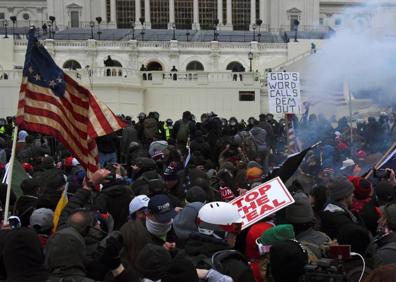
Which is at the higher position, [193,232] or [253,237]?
[193,232]


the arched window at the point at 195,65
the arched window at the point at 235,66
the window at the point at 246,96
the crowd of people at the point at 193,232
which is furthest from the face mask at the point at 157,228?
the arched window at the point at 195,65

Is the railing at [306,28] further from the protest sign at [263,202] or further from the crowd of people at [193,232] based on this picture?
the protest sign at [263,202]

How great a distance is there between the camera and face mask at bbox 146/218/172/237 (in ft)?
20.9

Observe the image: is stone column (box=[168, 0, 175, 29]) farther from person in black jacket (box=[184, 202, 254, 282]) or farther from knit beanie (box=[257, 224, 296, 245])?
knit beanie (box=[257, 224, 296, 245])

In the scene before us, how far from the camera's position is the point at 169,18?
78000 mm

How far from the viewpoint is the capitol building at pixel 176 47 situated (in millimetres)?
40188

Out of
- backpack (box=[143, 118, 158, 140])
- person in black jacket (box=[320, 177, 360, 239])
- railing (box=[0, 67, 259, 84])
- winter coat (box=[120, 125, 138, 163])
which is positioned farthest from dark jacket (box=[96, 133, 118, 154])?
railing (box=[0, 67, 259, 84])

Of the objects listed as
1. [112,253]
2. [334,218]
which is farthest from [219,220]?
[334,218]

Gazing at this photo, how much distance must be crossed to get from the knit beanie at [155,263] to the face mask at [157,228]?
1.14 metres

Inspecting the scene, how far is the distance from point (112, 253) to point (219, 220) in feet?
3.33

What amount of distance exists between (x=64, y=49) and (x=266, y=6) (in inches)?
1158

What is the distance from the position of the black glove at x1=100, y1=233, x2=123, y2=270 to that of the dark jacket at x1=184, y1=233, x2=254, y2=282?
61cm

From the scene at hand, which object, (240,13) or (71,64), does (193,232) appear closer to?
(71,64)

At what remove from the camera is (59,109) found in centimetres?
872
